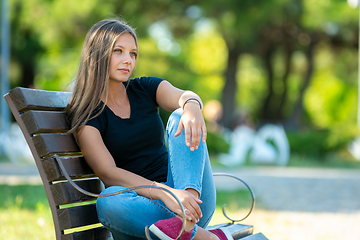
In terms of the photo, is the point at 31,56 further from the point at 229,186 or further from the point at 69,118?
the point at 69,118

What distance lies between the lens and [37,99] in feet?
7.97

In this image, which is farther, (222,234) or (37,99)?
(37,99)

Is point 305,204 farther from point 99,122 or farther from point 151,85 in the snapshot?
point 99,122

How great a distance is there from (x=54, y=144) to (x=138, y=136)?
18.2 inches

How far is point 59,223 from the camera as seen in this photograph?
7.38ft

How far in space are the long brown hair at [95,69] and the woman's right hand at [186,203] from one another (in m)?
0.66

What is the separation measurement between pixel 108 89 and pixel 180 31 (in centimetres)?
1361

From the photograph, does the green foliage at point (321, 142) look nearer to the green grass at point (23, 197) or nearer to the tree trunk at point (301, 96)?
the tree trunk at point (301, 96)

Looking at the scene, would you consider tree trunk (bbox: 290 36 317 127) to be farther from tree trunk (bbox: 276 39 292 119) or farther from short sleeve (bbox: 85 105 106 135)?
short sleeve (bbox: 85 105 106 135)

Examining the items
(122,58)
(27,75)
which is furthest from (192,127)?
(27,75)

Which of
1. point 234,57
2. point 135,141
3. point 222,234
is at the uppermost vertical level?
point 234,57

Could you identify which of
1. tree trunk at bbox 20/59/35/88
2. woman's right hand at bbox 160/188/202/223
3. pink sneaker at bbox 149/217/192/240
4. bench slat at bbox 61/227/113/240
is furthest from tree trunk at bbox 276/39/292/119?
pink sneaker at bbox 149/217/192/240

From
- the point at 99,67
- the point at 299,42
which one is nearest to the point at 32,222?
the point at 99,67

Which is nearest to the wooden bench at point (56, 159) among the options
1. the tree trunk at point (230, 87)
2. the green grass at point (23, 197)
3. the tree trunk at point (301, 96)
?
the green grass at point (23, 197)
